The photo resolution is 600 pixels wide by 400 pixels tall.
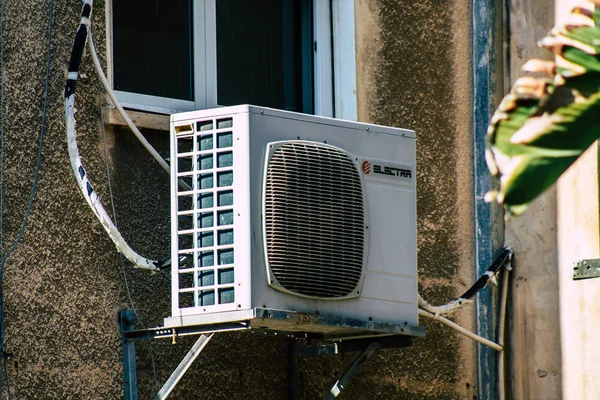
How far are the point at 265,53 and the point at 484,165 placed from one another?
1.46 m

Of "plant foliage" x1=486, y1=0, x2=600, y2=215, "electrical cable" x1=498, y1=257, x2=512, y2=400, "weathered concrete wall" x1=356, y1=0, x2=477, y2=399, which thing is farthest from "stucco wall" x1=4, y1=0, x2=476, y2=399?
"plant foliage" x1=486, y1=0, x2=600, y2=215

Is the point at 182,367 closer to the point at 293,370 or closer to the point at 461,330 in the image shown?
the point at 293,370

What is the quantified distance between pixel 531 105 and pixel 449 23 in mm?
4419

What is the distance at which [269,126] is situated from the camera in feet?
17.0

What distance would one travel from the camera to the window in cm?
600

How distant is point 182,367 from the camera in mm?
5340

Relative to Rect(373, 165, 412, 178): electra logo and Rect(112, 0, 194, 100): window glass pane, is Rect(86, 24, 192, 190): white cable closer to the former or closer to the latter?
Rect(112, 0, 194, 100): window glass pane

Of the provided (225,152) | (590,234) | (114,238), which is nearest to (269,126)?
(225,152)

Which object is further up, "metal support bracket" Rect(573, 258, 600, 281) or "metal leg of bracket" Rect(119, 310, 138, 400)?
"metal support bracket" Rect(573, 258, 600, 281)

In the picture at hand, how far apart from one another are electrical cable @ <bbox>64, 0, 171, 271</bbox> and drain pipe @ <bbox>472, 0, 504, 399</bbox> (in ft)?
7.22

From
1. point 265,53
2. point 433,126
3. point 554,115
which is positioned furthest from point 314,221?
point 554,115

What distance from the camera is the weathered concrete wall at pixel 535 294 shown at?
6.74 meters

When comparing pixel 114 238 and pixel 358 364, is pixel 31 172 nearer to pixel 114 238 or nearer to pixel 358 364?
pixel 114 238

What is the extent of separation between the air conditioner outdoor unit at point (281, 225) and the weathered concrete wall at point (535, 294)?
1.60 metres
